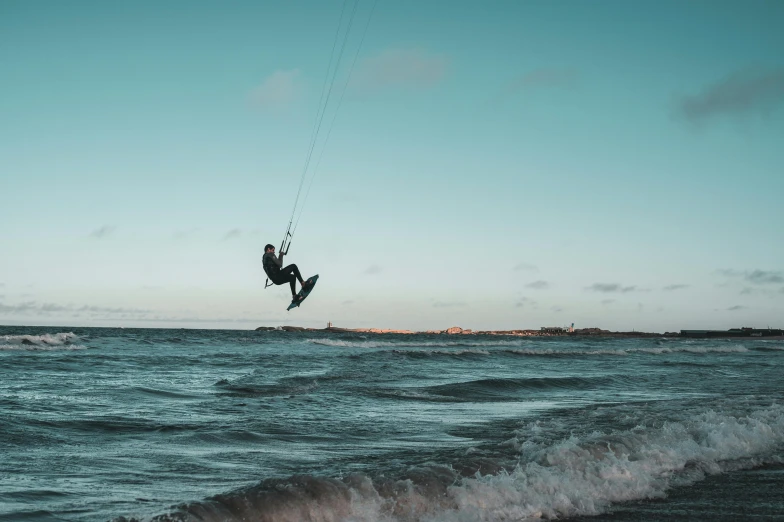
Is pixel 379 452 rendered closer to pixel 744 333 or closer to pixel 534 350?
pixel 534 350

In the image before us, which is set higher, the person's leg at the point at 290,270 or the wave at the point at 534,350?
the person's leg at the point at 290,270

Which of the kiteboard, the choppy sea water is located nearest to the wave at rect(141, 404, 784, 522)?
the choppy sea water

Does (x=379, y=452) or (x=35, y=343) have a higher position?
Result: (x=379, y=452)

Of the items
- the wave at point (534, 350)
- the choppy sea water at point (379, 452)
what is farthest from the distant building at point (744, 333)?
the choppy sea water at point (379, 452)

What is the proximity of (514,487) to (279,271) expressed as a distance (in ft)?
33.8

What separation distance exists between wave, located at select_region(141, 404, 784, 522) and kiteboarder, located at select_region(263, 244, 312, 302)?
8.31 meters

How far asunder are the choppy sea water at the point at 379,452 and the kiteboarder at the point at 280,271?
113 inches

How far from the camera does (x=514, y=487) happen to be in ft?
25.1

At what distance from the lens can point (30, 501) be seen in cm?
719

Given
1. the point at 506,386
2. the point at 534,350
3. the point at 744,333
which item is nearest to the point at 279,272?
the point at 506,386

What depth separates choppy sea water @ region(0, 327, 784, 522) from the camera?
7.10 metres

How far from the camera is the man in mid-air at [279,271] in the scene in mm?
16562

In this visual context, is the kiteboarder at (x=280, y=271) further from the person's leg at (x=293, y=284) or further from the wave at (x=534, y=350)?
the wave at (x=534, y=350)

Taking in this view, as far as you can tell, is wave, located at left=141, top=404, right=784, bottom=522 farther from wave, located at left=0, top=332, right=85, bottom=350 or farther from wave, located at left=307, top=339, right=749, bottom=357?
wave, located at left=0, top=332, right=85, bottom=350
